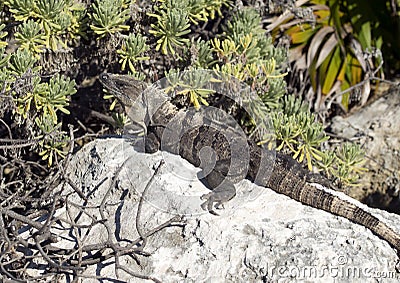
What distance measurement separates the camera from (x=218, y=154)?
4613 mm

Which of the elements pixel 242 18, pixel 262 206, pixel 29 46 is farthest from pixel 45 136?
pixel 242 18

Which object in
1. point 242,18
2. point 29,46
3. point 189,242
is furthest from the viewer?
point 242,18

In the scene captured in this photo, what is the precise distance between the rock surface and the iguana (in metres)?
0.07

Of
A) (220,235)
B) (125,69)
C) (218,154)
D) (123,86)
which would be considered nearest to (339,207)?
(220,235)

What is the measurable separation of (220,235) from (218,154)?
939 mm

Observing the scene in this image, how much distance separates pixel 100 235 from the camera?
4.09 metres

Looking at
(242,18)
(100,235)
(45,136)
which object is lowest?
(100,235)

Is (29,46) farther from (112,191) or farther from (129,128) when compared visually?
(112,191)

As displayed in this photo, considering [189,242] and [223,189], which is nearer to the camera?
[189,242]

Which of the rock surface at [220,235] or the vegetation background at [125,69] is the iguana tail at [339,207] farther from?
the vegetation background at [125,69]

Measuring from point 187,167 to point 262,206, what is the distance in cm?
70

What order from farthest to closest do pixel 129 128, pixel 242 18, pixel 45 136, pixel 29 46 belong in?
pixel 242 18 < pixel 129 128 < pixel 29 46 < pixel 45 136

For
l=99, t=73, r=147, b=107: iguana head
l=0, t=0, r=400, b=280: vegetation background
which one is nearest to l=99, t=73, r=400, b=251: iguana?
l=99, t=73, r=147, b=107: iguana head

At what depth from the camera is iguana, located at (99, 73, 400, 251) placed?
4078mm
